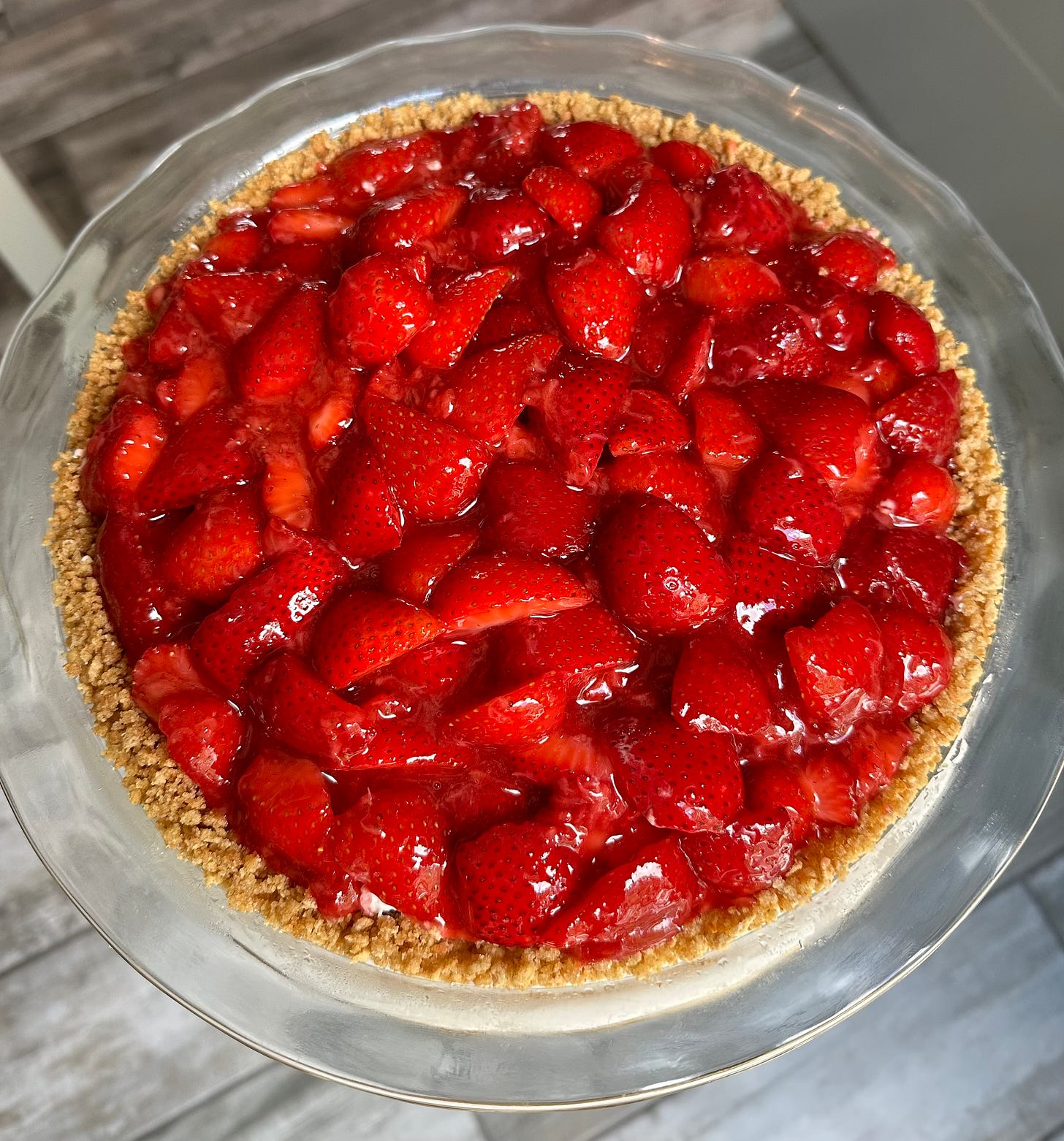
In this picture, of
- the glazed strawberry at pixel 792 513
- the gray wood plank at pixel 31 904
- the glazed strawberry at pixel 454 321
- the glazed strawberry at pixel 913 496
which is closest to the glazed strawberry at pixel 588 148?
the glazed strawberry at pixel 454 321

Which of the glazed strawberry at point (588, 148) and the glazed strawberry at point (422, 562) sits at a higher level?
the glazed strawberry at point (588, 148)

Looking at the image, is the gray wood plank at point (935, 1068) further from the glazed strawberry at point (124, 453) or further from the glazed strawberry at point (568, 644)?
the glazed strawberry at point (124, 453)

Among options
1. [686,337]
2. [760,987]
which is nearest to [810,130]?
[686,337]

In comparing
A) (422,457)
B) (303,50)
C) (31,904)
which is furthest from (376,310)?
(31,904)

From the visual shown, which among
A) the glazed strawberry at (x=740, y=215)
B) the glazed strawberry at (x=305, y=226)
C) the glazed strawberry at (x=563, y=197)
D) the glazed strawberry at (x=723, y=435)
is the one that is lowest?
the glazed strawberry at (x=723, y=435)

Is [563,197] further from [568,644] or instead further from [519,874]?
[519,874]

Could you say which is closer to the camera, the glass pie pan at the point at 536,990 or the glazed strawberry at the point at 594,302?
the glass pie pan at the point at 536,990

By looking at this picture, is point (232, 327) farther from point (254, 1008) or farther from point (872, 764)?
point (872, 764)

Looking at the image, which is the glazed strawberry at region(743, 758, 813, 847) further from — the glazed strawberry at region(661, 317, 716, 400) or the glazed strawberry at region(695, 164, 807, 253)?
the glazed strawberry at region(695, 164, 807, 253)
